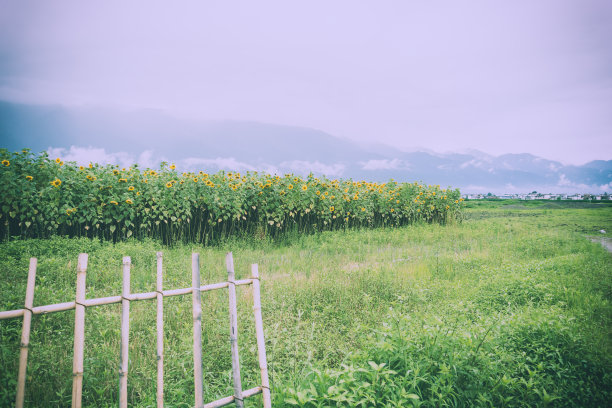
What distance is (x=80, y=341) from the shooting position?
2078 mm

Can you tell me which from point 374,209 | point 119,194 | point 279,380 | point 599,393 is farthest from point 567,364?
point 374,209

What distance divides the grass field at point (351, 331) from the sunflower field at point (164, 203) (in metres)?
0.80

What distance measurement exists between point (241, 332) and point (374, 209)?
28.1ft

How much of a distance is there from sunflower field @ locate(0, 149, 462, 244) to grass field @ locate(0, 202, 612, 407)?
0.80 m

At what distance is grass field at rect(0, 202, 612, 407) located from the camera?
269 centimetres

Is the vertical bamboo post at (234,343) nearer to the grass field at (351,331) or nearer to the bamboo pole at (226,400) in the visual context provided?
the bamboo pole at (226,400)

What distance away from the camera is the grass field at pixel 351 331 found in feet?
8.84

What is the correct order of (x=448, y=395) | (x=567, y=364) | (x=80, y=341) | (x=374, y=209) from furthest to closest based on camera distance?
1. (x=374, y=209)
2. (x=567, y=364)
3. (x=448, y=395)
4. (x=80, y=341)

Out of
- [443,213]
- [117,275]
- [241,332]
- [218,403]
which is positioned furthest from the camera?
[443,213]

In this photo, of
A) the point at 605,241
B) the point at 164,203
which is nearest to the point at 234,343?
the point at 164,203

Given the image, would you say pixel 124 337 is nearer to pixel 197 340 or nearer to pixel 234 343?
pixel 197 340

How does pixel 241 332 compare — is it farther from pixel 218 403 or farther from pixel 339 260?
pixel 339 260

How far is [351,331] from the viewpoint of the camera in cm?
362

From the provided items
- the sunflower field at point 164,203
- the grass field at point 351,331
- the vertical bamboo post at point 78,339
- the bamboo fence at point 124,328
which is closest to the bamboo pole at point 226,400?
the bamboo fence at point 124,328
